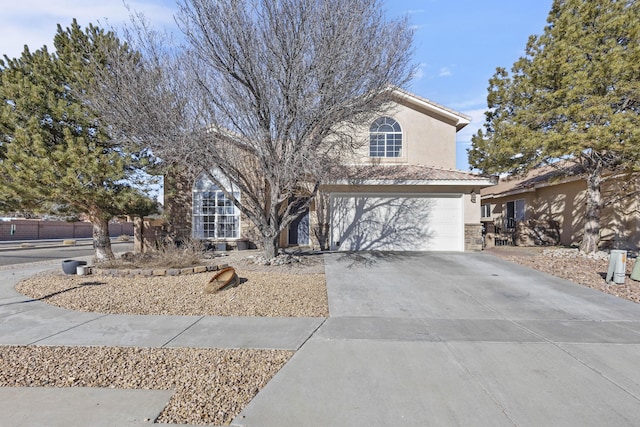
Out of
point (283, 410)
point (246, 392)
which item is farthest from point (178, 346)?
point (283, 410)

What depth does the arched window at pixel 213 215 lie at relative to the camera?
1486cm

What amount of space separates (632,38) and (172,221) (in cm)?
1746

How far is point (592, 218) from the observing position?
492 inches

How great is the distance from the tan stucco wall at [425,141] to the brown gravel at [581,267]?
487 centimetres

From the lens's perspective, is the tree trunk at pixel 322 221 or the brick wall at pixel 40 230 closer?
the tree trunk at pixel 322 221

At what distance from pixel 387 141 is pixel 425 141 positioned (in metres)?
1.70

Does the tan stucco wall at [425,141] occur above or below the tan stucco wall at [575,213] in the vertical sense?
above

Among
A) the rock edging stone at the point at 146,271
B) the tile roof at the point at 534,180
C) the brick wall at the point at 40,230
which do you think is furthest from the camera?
the brick wall at the point at 40,230

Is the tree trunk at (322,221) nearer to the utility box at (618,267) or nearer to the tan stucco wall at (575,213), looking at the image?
the utility box at (618,267)

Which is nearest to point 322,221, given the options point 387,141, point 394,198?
point 394,198

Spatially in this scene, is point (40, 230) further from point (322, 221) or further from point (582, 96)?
point (582, 96)

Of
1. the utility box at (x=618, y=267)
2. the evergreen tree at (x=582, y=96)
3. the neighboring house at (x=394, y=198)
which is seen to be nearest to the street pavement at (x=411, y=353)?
the utility box at (x=618, y=267)

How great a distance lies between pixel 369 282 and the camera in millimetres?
8797

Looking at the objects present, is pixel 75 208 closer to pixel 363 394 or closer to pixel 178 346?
pixel 178 346
